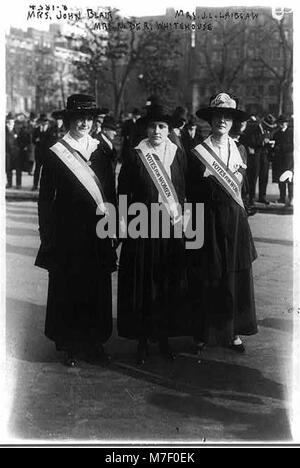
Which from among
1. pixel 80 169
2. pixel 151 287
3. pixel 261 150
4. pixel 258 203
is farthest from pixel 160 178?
pixel 261 150

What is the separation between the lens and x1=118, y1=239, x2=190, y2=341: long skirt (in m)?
4.69

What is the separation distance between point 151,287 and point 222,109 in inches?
51.9

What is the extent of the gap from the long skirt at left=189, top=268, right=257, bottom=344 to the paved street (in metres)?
0.21

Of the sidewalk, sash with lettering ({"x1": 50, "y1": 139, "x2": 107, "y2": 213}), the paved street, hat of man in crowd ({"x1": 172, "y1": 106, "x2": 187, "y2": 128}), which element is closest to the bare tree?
hat of man in crowd ({"x1": 172, "y1": 106, "x2": 187, "y2": 128})

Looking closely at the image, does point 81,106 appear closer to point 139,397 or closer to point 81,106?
point 81,106

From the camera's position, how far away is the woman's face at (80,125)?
4.57m

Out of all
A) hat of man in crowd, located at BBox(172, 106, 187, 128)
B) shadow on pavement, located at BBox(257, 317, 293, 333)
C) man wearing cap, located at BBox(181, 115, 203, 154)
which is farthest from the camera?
man wearing cap, located at BBox(181, 115, 203, 154)

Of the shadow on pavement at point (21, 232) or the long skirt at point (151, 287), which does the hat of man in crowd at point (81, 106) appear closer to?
the long skirt at point (151, 287)

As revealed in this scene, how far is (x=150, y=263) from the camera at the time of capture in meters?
4.69

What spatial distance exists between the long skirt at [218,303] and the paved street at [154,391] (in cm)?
21

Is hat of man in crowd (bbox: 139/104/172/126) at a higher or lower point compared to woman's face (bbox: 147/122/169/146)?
higher

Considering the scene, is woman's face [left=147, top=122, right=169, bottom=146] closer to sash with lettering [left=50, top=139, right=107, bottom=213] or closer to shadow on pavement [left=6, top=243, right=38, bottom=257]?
sash with lettering [left=50, top=139, right=107, bottom=213]

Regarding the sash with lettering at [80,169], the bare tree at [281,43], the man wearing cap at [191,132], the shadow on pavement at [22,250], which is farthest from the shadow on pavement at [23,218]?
the sash with lettering at [80,169]

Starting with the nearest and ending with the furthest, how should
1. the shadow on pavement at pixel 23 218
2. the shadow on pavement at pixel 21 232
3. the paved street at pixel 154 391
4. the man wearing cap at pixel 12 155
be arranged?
the paved street at pixel 154 391 → the shadow on pavement at pixel 21 232 → the shadow on pavement at pixel 23 218 → the man wearing cap at pixel 12 155
